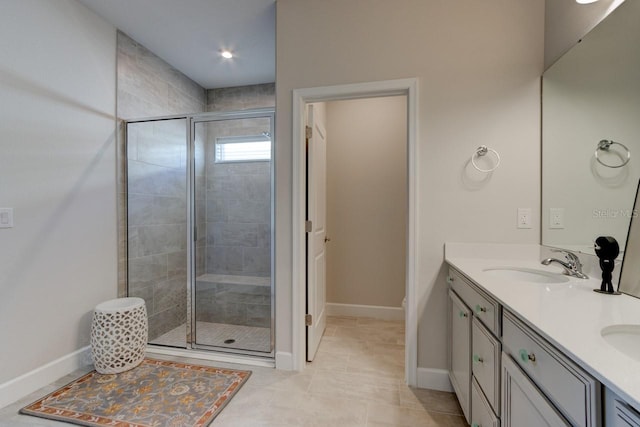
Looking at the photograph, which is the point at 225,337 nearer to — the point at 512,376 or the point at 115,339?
the point at 115,339

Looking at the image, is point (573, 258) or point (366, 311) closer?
point (573, 258)

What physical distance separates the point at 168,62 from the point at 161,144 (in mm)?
947

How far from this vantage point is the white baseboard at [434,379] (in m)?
1.88

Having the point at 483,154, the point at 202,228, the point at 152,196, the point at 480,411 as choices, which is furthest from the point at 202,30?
the point at 480,411

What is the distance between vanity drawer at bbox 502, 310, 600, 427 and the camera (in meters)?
0.63

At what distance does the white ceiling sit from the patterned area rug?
2.71 metres

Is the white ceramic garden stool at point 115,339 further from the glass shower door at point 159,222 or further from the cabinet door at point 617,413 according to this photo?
the cabinet door at point 617,413

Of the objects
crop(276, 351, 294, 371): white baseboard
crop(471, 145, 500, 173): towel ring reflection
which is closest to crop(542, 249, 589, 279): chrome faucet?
crop(471, 145, 500, 173): towel ring reflection

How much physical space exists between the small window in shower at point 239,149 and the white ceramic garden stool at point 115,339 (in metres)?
1.49

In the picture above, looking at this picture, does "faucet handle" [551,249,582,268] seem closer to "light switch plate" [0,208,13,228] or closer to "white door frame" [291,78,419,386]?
"white door frame" [291,78,419,386]

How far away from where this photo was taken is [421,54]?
6.26 ft

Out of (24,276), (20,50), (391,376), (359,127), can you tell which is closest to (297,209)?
(391,376)

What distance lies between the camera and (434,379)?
1897 millimetres

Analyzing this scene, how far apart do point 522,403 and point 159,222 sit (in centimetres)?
291
